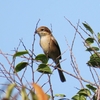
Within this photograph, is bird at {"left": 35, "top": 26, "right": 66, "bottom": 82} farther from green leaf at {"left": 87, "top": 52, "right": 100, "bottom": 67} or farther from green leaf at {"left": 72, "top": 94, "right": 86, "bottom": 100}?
green leaf at {"left": 72, "top": 94, "right": 86, "bottom": 100}

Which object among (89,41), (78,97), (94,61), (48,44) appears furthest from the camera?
(48,44)

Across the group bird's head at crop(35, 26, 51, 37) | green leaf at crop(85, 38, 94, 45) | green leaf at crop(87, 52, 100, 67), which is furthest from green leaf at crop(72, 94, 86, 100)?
bird's head at crop(35, 26, 51, 37)

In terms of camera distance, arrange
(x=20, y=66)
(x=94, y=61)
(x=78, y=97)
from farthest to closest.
Answer: 1. (x=94, y=61)
2. (x=78, y=97)
3. (x=20, y=66)

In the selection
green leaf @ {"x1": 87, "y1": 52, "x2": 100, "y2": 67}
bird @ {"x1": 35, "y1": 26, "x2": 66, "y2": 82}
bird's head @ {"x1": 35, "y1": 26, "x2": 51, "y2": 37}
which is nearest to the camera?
green leaf @ {"x1": 87, "y1": 52, "x2": 100, "y2": 67}

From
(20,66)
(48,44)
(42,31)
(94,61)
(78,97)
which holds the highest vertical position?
(42,31)

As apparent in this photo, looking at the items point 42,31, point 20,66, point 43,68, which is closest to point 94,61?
point 43,68

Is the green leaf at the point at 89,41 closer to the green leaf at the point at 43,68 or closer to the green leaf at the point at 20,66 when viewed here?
the green leaf at the point at 43,68

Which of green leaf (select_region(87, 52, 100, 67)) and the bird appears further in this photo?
the bird

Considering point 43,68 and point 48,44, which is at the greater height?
point 48,44

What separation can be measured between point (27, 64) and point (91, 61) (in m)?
0.78

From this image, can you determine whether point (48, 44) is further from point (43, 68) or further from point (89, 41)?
point (43, 68)

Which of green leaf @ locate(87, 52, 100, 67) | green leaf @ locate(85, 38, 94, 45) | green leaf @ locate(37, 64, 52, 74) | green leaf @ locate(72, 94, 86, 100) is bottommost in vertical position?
green leaf @ locate(72, 94, 86, 100)

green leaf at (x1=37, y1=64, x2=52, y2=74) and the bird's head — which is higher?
the bird's head

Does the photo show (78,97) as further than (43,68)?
Yes
